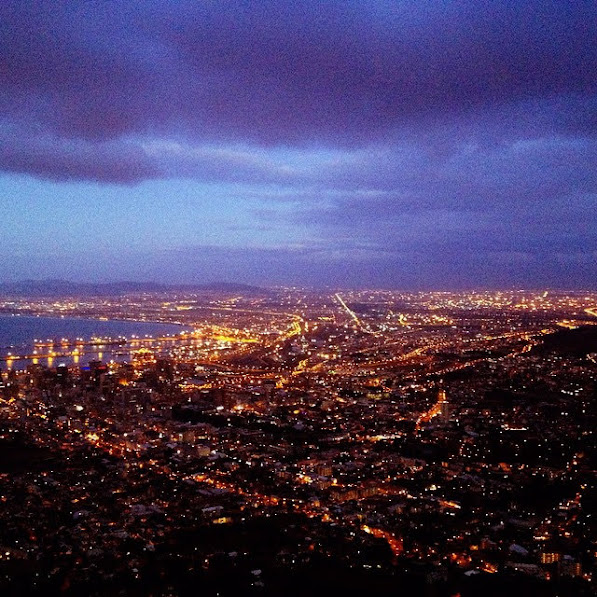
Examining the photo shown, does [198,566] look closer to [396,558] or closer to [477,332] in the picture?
[396,558]

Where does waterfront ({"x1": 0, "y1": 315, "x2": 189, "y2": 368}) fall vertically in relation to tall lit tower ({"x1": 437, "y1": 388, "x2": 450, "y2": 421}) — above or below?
below

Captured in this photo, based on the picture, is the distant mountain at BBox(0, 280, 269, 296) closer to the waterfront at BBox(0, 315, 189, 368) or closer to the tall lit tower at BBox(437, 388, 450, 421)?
the waterfront at BBox(0, 315, 189, 368)

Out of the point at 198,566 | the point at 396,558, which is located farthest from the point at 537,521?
the point at 198,566

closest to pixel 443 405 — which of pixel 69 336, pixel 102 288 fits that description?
pixel 69 336

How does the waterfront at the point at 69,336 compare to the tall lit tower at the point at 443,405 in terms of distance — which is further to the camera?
the waterfront at the point at 69,336

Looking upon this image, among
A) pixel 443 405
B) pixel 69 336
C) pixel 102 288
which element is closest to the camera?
pixel 443 405

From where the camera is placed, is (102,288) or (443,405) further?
(102,288)

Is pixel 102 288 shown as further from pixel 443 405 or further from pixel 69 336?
pixel 443 405

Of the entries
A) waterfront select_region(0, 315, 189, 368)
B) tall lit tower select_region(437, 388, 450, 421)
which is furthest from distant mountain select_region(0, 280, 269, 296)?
tall lit tower select_region(437, 388, 450, 421)

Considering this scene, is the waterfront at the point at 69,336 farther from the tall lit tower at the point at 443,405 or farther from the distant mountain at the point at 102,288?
the distant mountain at the point at 102,288

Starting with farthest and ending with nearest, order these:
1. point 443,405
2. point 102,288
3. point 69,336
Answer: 1. point 102,288
2. point 69,336
3. point 443,405

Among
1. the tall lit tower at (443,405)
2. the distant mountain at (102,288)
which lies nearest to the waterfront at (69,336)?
the tall lit tower at (443,405)
